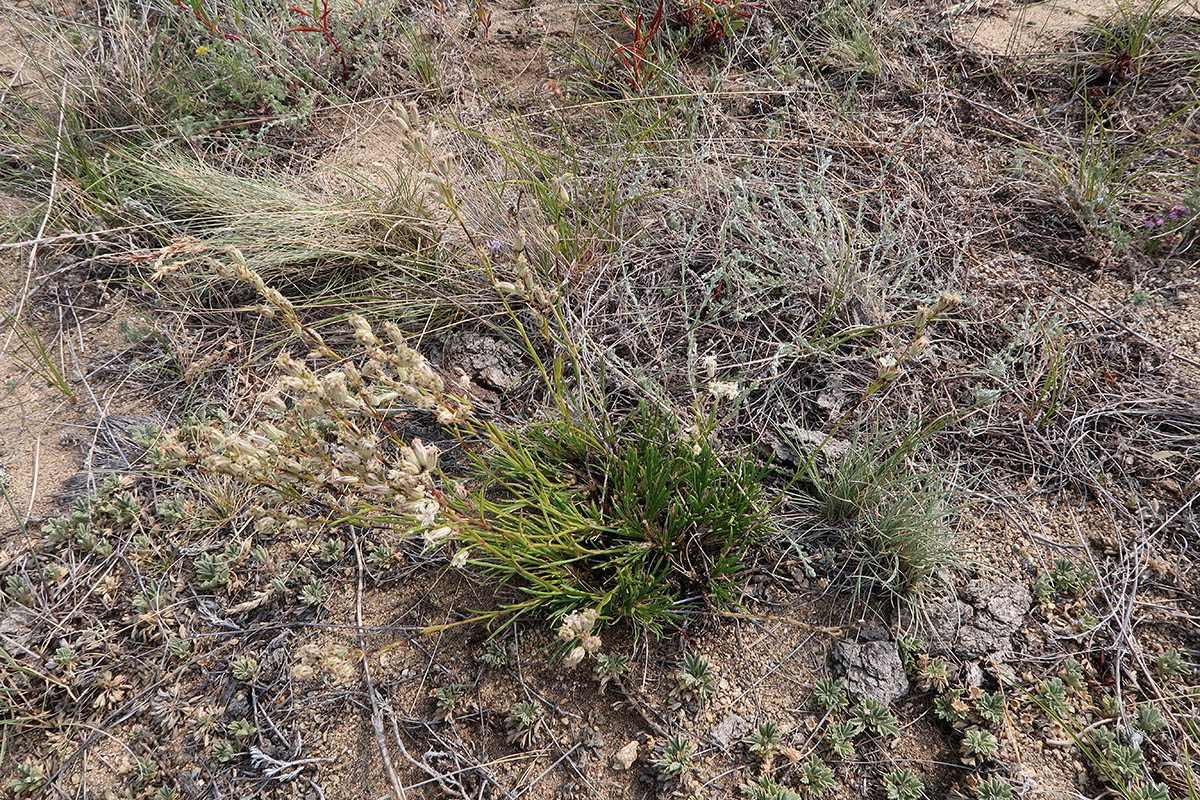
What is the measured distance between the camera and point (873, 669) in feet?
6.82

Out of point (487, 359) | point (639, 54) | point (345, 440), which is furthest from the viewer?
point (639, 54)

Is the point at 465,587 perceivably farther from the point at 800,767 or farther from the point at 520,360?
the point at 800,767

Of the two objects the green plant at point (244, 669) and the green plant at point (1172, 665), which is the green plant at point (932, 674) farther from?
the green plant at point (244, 669)

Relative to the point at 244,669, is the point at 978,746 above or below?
above

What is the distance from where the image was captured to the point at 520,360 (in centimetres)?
279

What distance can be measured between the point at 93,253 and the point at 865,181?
3.70 m

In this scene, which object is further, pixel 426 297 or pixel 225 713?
pixel 426 297

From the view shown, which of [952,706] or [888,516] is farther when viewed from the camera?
[888,516]

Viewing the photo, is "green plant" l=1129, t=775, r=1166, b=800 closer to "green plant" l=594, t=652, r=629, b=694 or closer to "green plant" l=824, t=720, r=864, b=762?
"green plant" l=824, t=720, r=864, b=762

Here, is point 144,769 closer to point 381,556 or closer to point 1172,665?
point 381,556

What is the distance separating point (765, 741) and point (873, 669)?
0.40 meters

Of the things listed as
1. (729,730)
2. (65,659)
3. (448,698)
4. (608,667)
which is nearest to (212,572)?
(65,659)

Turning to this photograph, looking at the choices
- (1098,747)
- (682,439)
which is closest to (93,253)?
(682,439)

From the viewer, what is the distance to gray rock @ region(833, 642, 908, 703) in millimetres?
2057
